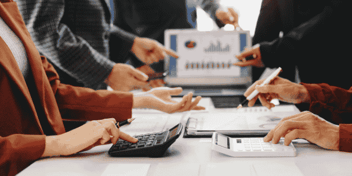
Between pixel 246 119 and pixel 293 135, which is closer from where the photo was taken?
pixel 293 135

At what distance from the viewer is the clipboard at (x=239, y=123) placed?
34.4 inches

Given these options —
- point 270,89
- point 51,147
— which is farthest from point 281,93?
point 51,147

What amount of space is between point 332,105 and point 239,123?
1.22ft

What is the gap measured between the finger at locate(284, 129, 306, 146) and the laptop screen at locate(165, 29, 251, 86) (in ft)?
3.47

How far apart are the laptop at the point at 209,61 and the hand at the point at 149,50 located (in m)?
0.10

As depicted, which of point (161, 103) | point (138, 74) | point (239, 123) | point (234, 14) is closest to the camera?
point (239, 123)

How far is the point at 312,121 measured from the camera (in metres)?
0.76

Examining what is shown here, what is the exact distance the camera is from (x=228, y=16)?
217 centimetres

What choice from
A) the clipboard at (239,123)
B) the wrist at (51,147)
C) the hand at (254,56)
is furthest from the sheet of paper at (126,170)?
the hand at (254,56)

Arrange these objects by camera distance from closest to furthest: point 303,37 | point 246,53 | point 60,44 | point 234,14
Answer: point 60,44, point 303,37, point 246,53, point 234,14

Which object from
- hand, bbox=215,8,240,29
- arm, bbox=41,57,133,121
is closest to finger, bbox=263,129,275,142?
arm, bbox=41,57,133,121

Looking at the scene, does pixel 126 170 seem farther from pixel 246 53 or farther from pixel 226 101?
pixel 246 53

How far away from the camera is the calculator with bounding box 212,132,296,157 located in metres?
0.70

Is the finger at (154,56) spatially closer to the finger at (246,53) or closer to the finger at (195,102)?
the finger at (246,53)
